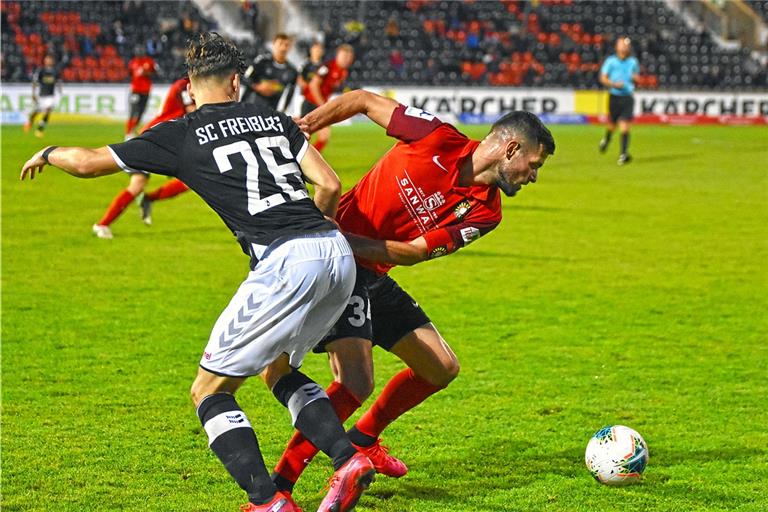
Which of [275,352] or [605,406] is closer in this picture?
[275,352]

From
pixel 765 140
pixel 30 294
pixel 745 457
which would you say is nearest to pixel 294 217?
pixel 745 457

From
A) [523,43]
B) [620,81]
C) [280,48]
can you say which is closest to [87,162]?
[280,48]

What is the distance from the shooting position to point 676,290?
10.3 metres

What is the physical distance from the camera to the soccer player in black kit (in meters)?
4.13

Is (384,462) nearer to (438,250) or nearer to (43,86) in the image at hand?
(438,250)

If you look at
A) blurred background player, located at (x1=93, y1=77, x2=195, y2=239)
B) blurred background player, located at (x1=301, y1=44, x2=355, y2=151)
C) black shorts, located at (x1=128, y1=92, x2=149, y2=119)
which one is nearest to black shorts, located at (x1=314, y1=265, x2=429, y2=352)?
blurred background player, located at (x1=93, y1=77, x2=195, y2=239)

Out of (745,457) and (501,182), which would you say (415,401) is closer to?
(501,182)

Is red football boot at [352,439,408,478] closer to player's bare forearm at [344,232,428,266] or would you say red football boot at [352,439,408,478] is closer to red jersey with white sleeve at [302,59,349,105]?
player's bare forearm at [344,232,428,266]

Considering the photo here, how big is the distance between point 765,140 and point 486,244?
18423mm

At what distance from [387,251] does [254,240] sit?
26.2 inches

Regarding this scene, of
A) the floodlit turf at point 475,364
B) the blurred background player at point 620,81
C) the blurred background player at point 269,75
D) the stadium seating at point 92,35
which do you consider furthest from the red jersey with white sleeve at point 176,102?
the stadium seating at point 92,35

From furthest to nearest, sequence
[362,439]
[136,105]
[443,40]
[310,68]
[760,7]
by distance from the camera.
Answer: [760,7], [443,40], [136,105], [310,68], [362,439]

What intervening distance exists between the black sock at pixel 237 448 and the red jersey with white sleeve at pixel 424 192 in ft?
3.58

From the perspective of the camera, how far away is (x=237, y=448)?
13.6 feet
